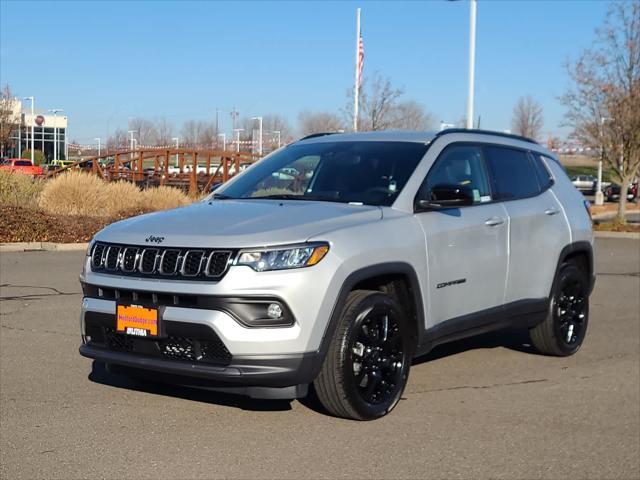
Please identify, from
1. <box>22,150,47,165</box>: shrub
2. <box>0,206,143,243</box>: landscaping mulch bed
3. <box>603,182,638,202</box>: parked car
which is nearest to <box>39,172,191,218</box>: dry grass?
<box>0,206,143,243</box>: landscaping mulch bed

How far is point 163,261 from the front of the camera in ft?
16.3

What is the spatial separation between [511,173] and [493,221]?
80 cm

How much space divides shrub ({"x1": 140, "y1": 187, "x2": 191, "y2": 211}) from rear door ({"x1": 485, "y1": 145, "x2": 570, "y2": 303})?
14323mm

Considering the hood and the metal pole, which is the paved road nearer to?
the hood

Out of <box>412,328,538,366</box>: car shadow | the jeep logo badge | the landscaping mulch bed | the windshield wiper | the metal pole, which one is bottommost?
<box>412,328,538,366</box>: car shadow

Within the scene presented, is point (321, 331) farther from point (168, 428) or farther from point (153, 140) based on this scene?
point (153, 140)

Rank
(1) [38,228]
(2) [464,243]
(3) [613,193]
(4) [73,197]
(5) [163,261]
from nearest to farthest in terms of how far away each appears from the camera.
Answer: (5) [163,261] < (2) [464,243] < (1) [38,228] < (4) [73,197] < (3) [613,193]

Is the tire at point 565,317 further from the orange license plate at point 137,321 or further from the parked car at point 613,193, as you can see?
the parked car at point 613,193

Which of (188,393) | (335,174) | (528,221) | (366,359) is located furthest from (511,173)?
(188,393)

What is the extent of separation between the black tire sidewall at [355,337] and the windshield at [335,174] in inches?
30.0

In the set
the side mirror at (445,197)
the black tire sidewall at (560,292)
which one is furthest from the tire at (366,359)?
the black tire sidewall at (560,292)

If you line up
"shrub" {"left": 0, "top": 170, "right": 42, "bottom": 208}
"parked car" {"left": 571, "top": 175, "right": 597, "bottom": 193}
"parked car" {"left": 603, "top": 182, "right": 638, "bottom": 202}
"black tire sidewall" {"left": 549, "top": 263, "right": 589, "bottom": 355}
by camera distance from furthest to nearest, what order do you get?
"parked car" {"left": 571, "top": 175, "right": 597, "bottom": 193} < "parked car" {"left": 603, "top": 182, "right": 638, "bottom": 202} < "shrub" {"left": 0, "top": 170, "right": 42, "bottom": 208} < "black tire sidewall" {"left": 549, "top": 263, "right": 589, "bottom": 355}

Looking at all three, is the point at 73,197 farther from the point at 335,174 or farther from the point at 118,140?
the point at 118,140

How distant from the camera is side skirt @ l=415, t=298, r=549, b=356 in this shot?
587 centimetres
